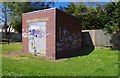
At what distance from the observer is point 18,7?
3853 cm

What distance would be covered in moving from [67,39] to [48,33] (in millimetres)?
2988

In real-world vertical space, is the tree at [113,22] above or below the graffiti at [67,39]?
above

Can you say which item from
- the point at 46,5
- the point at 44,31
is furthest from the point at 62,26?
the point at 46,5

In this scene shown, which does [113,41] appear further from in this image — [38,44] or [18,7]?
[18,7]

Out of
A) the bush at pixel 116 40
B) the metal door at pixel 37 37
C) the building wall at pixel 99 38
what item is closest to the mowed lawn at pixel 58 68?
the metal door at pixel 37 37

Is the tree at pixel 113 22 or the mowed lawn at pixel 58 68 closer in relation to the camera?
the mowed lawn at pixel 58 68

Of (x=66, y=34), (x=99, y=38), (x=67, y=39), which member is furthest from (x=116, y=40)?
(x=66, y=34)

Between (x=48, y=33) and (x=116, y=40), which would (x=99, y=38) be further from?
(x=48, y=33)

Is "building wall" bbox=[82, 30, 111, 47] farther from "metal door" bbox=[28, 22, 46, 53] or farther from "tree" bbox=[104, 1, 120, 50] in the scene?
"metal door" bbox=[28, 22, 46, 53]

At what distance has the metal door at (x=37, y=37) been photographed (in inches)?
611

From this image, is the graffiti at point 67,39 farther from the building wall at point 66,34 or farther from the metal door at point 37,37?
the metal door at point 37,37

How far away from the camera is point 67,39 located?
58.1 feet

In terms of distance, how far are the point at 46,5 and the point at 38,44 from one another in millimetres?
27747

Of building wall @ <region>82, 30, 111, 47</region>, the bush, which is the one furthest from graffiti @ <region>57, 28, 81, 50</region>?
the bush
